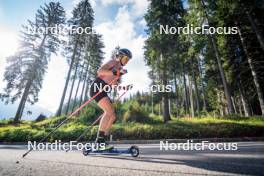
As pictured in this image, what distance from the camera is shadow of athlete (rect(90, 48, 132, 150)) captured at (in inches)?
189

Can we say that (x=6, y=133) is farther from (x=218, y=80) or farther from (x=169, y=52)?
(x=218, y=80)

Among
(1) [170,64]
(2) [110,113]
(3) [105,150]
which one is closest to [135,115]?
(1) [170,64]

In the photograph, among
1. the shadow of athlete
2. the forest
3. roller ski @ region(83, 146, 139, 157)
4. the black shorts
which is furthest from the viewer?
the forest

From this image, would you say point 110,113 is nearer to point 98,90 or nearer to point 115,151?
point 98,90

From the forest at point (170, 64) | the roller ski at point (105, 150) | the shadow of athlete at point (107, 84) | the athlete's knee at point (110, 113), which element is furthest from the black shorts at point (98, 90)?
the forest at point (170, 64)

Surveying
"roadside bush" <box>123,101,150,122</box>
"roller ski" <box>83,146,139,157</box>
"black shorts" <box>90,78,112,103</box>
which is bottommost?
"roller ski" <box>83,146,139,157</box>

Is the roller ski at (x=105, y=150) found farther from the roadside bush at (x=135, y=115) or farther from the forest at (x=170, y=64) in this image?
the roadside bush at (x=135, y=115)

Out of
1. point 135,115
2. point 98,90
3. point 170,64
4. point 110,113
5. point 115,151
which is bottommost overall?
point 115,151

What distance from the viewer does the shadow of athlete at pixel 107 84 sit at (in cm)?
481

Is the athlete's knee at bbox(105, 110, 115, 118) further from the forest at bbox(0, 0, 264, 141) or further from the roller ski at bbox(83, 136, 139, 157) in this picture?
the forest at bbox(0, 0, 264, 141)

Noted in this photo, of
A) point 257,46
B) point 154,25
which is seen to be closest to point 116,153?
point 154,25

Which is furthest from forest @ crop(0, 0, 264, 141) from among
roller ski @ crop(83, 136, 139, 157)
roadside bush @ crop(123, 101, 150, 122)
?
roller ski @ crop(83, 136, 139, 157)

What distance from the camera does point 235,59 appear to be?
81.5 ft

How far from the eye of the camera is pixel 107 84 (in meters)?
5.06
